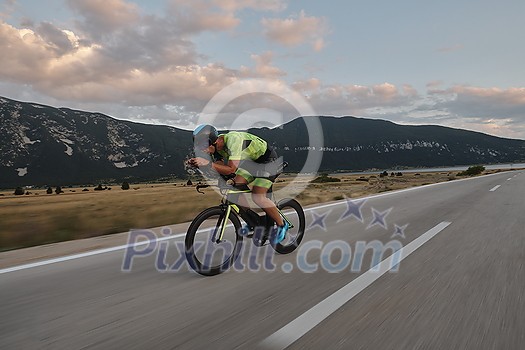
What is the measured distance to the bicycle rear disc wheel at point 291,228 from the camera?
5.45 meters

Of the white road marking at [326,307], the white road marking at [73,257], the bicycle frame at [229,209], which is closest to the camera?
the white road marking at [326,307]

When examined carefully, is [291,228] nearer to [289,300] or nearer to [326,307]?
[289,300]

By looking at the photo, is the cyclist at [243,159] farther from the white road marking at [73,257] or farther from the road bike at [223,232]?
the white road marking at [73,257]

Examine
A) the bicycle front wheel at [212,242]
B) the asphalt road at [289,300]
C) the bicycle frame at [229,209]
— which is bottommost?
the asphalt road at [289,300]

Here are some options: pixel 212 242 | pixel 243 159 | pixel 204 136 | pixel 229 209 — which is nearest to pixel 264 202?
pixel 229 209

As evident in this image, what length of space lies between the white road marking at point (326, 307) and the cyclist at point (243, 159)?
1421 mm

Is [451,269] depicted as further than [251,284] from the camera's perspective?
Yes

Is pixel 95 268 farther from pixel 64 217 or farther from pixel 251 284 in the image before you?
pixel 64 217

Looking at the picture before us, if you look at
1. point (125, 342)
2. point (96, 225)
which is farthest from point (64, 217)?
point (125, 342)

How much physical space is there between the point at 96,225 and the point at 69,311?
606 cm

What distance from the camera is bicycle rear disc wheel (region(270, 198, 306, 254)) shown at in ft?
17.9

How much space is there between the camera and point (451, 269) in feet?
14.8

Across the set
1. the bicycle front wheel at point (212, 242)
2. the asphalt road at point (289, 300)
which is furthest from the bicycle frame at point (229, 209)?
the asphalt road at point (289, 300)

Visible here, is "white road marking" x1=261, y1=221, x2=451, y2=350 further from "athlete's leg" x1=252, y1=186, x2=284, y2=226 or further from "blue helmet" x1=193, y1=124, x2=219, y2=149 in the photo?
"blue helmet" x1=193, y1=124, x2=219, y2=149
